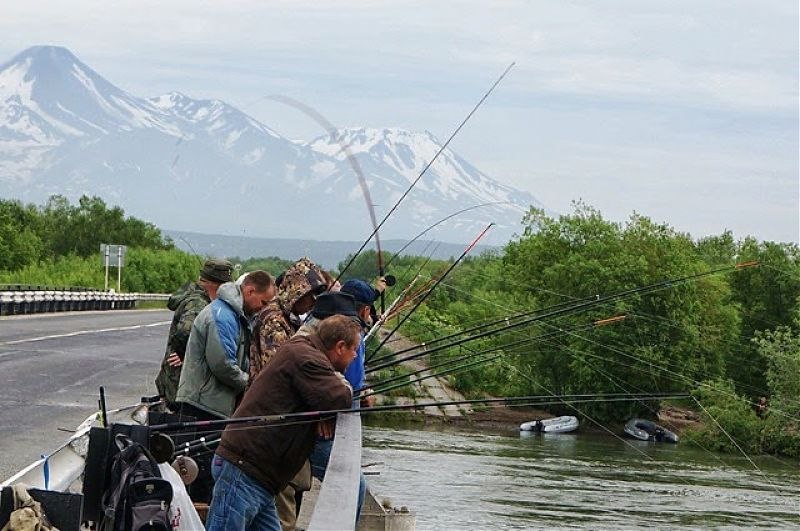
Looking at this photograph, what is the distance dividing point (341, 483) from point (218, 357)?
427 centimetres

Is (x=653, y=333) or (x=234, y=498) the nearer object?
(x=234, y=498)

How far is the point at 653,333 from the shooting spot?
2608 inches

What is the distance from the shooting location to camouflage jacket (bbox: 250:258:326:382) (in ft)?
31.9

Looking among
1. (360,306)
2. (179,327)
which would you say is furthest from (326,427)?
(179,327)

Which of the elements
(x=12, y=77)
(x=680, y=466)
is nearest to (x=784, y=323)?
(x=680, y=466)

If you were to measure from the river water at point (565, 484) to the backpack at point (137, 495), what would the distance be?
73.2 ft

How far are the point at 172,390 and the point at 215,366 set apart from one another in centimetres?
248

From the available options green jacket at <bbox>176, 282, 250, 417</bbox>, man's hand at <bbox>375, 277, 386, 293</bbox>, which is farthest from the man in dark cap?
man's hand at <bbox>375, 277, 386, 293</bbox>

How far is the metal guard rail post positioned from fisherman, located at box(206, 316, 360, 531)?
0.19 m

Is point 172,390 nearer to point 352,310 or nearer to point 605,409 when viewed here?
point 352,310

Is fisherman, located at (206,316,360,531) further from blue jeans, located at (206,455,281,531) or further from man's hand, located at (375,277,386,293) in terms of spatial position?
man's hand, located at (375,277,386,293)

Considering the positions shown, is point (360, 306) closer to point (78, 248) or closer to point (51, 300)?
point (51, 300)

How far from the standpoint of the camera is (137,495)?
7.73 m

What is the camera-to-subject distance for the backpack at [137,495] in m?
7.63
